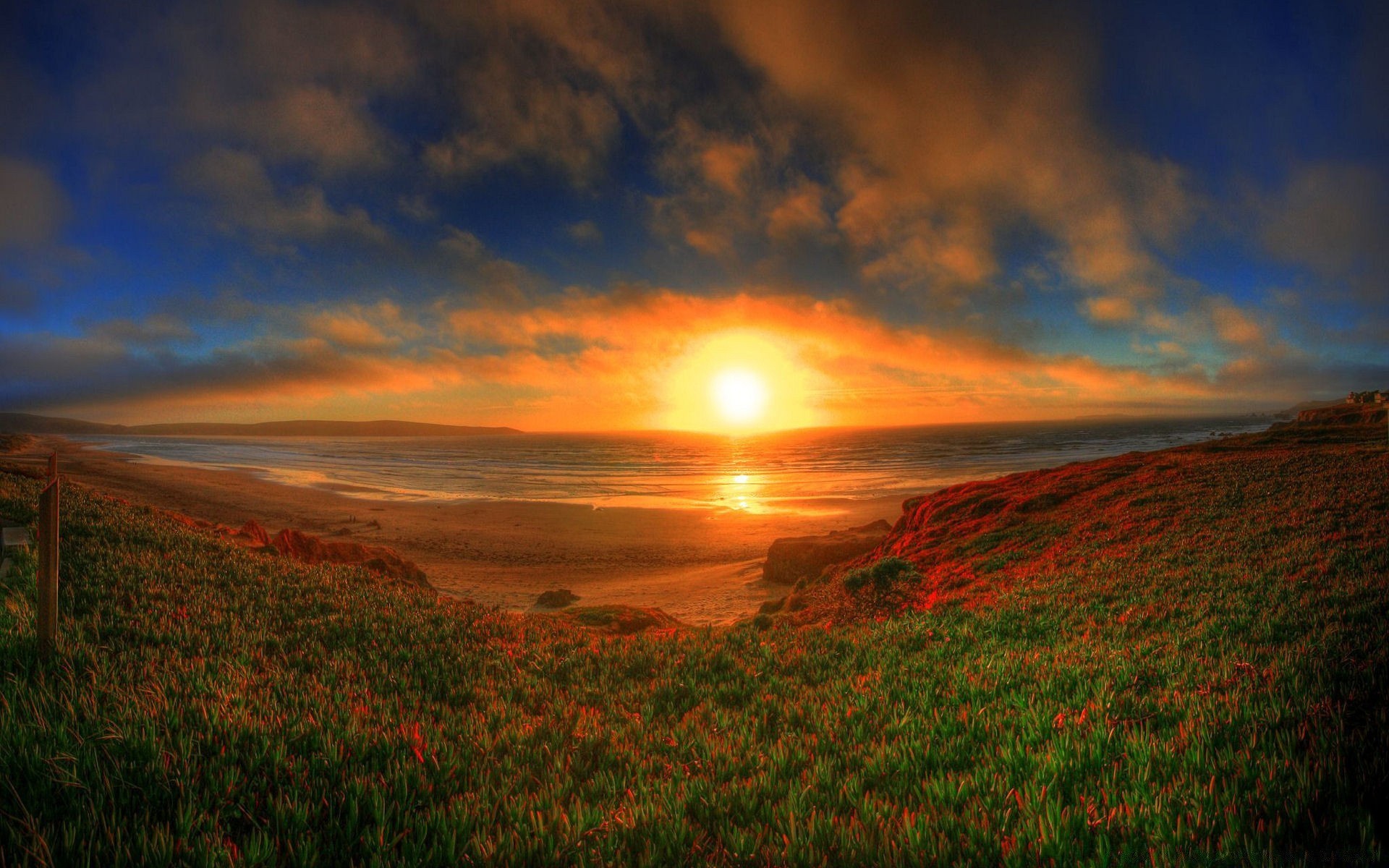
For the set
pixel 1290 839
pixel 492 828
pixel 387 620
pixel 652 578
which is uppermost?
pixel 1290 839

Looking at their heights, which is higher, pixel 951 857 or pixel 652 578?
pixel 951 857

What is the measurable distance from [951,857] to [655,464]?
284 ft

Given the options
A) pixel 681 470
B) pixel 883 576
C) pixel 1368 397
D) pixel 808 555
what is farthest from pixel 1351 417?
pixel 681 470

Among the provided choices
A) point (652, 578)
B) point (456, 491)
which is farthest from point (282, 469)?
point (652, 578)

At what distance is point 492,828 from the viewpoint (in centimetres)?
288

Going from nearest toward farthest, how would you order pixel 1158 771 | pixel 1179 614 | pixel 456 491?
1. pixel 1158 771
2. pixel 1179 614
3. pixel 456 491

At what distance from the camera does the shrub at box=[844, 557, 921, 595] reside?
11.2 m

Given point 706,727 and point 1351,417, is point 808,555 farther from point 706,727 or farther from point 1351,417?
point 1351,417

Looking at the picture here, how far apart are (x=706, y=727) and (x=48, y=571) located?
19.0 ft

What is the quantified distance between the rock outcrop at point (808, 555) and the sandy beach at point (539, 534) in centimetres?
76

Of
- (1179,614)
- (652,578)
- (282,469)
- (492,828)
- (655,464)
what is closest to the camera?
(492,828)

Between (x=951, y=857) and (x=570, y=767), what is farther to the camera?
(x=570, y=767)

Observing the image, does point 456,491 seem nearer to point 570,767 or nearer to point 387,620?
point 387,620

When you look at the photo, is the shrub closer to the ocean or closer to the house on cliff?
the ocean
